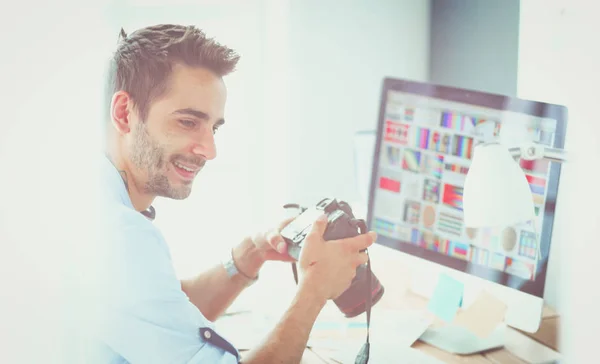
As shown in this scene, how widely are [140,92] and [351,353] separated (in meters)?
0.59

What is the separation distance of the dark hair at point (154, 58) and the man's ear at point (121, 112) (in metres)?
0.01

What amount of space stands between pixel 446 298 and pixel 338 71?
89cm

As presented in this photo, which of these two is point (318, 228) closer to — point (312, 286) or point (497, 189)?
point (312, 286)

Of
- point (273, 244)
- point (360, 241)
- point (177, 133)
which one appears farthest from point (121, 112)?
point (360, 241)

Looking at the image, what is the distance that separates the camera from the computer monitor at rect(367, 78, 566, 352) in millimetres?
1167

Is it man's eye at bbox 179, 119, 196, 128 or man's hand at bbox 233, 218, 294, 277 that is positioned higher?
man's eye at bbox 179, 119, 196, 128

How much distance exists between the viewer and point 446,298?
1.35 metres

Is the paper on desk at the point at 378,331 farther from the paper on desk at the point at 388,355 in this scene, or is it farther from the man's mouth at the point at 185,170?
the man's mouth at the point at 185,170

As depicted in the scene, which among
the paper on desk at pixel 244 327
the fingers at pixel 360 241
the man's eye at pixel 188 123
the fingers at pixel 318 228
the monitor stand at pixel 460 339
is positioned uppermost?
the man's eye at pixel 188 123

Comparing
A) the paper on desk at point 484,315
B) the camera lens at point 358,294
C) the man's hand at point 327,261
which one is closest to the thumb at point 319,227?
the man's hand at point 327,261

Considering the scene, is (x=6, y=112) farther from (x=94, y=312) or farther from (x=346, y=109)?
(x=346, y=109)

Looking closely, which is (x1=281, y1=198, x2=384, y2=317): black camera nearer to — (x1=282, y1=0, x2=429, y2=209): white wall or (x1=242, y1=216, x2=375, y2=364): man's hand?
(x1=242, y1=216, x2=375, y2=364): man's hand

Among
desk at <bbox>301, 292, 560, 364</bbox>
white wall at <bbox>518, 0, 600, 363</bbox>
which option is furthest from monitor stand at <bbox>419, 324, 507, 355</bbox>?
white wall at <bbox>518, 0, 600, 363</bbox>

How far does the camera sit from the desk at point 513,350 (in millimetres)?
1210
